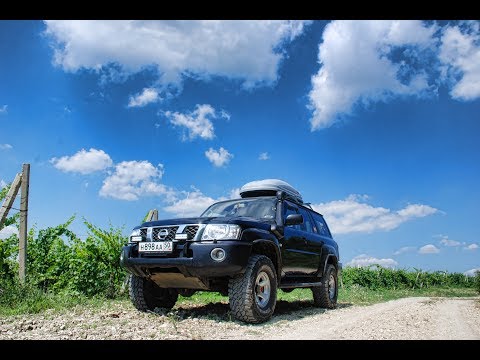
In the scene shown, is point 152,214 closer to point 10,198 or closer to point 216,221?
point 10,198

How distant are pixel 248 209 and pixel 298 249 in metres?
1.25

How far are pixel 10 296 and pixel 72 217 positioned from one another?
3.62m

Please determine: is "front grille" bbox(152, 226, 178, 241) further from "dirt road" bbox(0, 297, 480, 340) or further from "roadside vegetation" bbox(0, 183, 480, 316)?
"roadside vegetation" bbox(0, 183, 480, 316)

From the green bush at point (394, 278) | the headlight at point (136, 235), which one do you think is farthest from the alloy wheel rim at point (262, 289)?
the green bush at point (394, 278)

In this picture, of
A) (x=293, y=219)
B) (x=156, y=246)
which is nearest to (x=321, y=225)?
(x=293, y=219)

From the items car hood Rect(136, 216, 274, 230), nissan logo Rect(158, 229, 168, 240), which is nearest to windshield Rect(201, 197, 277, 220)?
car hood Rect(136, 216, 274, 230)

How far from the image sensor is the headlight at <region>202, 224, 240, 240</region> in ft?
20.1

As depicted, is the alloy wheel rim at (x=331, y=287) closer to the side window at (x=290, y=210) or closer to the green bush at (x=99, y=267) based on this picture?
the side window at (x=290, y=210)

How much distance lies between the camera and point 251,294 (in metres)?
6.07

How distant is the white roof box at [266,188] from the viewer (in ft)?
30.9

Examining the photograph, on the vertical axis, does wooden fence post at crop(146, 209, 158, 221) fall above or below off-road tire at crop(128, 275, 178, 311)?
above

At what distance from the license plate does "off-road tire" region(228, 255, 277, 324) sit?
1.03 metres
